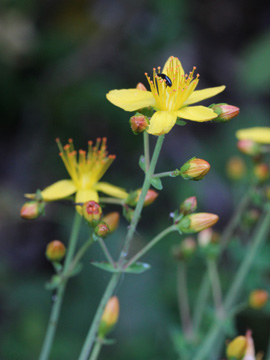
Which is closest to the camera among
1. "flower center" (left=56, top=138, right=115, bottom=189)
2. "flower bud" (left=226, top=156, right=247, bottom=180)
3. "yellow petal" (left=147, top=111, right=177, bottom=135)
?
"yellow petal" (left=147, top=111, right=177, bottom=135)

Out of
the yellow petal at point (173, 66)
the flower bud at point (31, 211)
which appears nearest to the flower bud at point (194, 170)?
the yellow petal at point (173, 66)

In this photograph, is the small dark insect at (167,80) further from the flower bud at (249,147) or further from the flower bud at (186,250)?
the flower bud at (186,250)

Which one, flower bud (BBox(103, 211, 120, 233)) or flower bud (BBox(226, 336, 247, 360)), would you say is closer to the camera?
flower bud (BBox(226, 336, 247, 360))

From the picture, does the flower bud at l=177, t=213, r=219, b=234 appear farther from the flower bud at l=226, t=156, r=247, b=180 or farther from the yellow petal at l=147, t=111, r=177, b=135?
the flower bud at l=226, t=156, r=247, b=180

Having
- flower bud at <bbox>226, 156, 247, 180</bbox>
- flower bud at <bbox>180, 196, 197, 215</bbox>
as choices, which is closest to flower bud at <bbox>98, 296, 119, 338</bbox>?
flower bud at <bbox>180, 196, 197, 215</bbox>

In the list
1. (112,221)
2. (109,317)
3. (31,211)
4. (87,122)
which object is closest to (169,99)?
(112,221)

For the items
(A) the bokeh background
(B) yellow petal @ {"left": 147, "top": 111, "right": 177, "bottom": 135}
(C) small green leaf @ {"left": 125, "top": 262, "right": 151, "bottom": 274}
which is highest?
(A) the bokeh background

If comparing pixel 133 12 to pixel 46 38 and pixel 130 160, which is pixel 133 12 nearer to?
pixel 46 38
